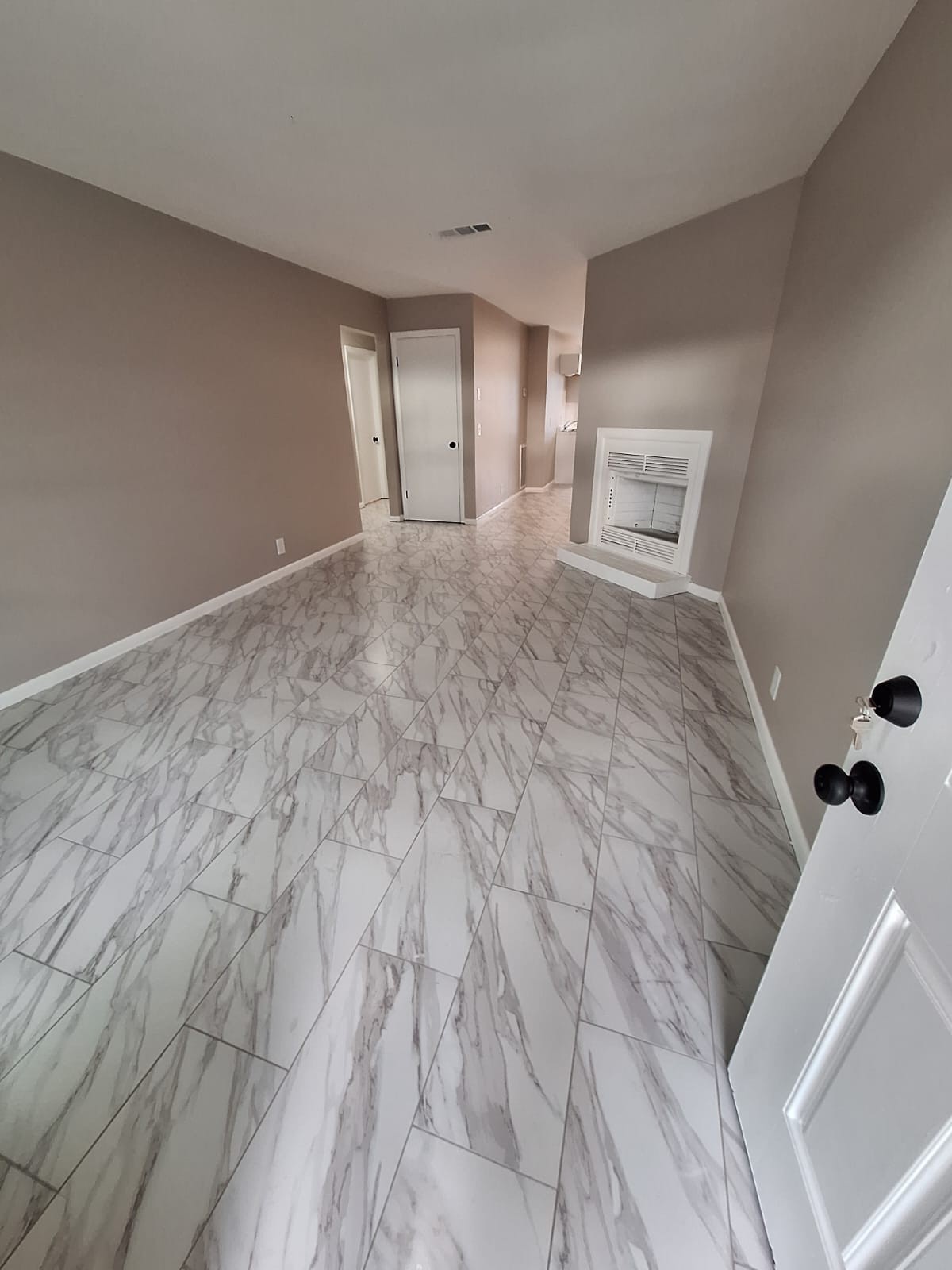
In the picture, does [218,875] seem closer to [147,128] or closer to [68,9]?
[68,9]

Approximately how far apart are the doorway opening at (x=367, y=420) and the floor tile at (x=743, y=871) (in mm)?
5505

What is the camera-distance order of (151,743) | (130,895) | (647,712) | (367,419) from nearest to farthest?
1. (130,895)
2. (151,743)
3. (647,712)
4. (367,419)

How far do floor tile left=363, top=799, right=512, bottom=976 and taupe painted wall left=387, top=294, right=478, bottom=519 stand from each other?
479cm

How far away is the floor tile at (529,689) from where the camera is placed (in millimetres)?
2422

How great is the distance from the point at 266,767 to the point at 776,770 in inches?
80.5

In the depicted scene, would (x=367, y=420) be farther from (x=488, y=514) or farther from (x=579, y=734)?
(x=579, y=734)

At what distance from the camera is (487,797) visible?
1880mm

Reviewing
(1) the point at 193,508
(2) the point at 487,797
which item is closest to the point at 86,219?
(1) the point at 193,508

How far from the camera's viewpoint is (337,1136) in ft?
3.31

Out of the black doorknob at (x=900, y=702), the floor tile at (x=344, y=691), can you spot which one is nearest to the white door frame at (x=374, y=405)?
the floor tile at (x=344, y=691)

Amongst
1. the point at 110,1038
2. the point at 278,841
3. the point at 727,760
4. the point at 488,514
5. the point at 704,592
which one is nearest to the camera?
the point at 110,1038

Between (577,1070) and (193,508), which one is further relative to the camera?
(193,508)

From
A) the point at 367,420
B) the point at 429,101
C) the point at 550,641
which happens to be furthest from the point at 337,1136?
the point at 367,420

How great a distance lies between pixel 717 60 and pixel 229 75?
5.71 ft
